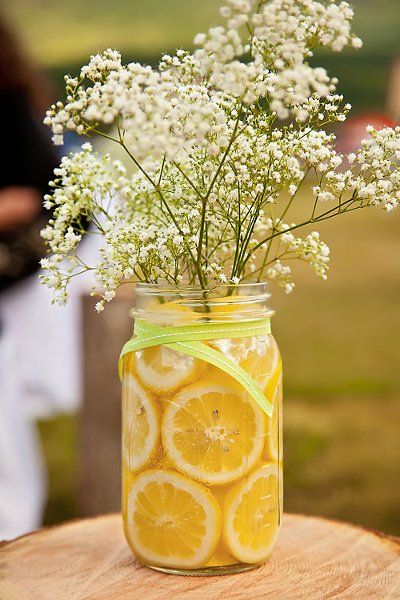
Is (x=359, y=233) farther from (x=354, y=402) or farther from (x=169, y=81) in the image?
(x=169, y=81)

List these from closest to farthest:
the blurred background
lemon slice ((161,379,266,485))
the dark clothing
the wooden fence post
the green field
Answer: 1. lemon slice ((161,379,266,485))
2. the wooden fence post
3. the dark clothing
4. the blurred background
5. the green field

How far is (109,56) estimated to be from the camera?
1356 millimetres

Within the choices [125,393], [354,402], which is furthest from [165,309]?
[354,402]

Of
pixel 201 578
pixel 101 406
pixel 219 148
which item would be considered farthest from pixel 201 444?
pixel 101 406

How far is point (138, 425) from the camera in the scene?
4.91 ft

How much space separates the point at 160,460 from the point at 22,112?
297 cm

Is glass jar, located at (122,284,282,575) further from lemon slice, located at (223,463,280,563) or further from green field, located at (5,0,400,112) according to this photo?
green field, located at (5,0,400,112)

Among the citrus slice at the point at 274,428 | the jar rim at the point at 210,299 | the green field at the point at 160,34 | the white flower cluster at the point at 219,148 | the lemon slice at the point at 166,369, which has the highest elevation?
the green field at the point at 160,34

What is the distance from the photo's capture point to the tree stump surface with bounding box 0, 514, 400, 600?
1441 mm

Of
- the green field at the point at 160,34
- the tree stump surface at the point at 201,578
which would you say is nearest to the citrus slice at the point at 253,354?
the tree stump surface at the point at 201,578

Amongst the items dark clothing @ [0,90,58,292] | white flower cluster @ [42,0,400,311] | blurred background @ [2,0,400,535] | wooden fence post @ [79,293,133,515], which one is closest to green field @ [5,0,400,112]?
blurred background @ [2,0,400,535]

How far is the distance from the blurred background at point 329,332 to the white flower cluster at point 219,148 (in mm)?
175

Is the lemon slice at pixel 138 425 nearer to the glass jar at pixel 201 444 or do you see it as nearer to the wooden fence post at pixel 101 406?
the glass jar at pixel 201 444

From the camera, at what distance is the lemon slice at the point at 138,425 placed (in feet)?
4.81
